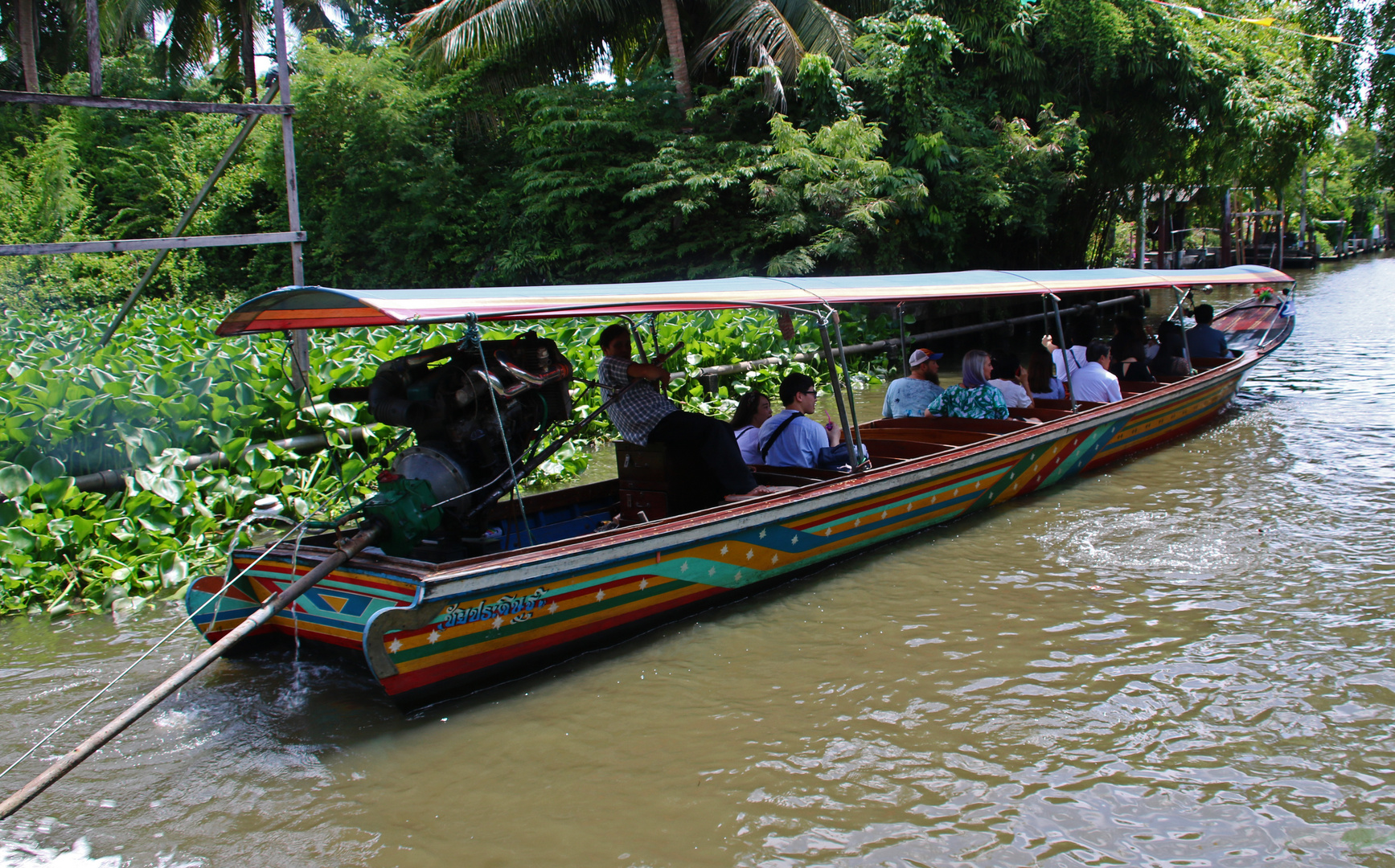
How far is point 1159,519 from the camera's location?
23.3 feet

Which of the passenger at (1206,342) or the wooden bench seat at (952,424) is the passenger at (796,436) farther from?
the passenger at (1206,342)

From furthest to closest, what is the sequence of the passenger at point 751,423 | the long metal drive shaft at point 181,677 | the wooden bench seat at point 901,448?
the wooden bench seat at point 901,448 < the passenger at point 751,423 < the long metal drive shaft at point 181,677

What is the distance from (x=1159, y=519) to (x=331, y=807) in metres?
5.97

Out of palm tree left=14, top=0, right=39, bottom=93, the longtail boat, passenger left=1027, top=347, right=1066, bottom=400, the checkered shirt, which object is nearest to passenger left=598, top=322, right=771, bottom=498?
the checkered shirt

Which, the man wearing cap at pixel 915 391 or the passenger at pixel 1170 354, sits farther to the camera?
the passenger at pixel 1170 354

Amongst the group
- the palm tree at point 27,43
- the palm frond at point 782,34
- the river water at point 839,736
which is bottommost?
the river water at point 839,736

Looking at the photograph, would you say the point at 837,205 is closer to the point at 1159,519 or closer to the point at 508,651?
the point at 1159,519

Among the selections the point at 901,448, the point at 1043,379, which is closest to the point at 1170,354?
the point at 1043,379

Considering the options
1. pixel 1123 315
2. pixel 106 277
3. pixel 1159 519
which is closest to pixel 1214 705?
pixel 1159 519

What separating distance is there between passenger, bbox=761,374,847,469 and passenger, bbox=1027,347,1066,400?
3.12m

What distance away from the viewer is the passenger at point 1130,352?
10078 mm

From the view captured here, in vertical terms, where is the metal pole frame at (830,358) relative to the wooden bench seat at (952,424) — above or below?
above

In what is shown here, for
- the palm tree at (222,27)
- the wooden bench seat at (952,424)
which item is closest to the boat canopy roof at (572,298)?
the wooden bench seat at (952,424)

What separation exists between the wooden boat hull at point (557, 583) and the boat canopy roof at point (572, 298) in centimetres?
112
